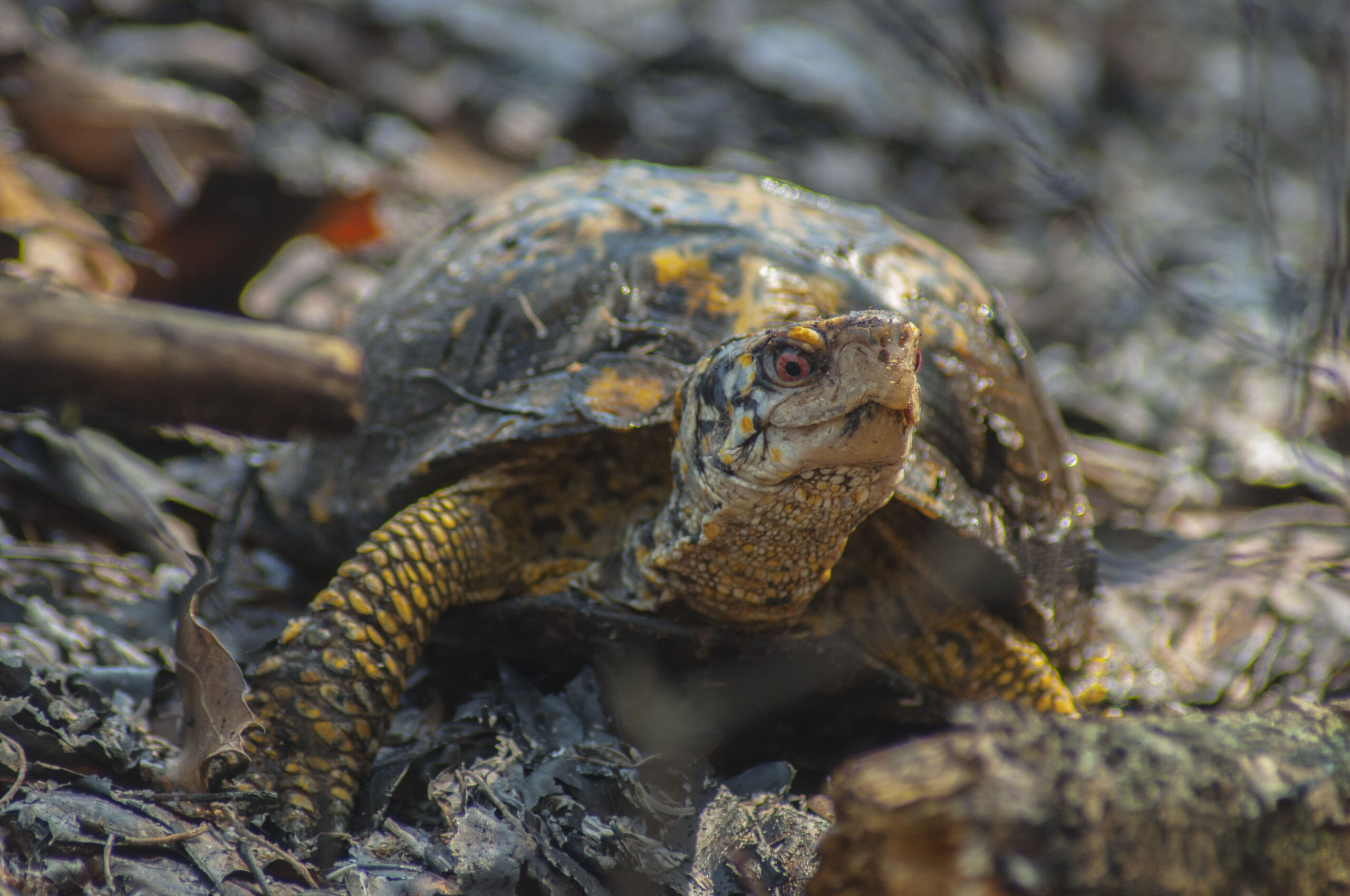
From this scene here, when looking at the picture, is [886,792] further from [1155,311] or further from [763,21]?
[763,21]

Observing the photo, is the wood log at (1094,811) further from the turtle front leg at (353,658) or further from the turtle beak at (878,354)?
the turtle front leg at (353,658)

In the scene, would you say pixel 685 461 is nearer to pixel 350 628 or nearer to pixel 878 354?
pixel 878 354

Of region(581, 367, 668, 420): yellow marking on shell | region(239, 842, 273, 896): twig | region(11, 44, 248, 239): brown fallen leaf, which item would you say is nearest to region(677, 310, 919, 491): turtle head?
Result: region(581, 367, 668, 420): yellow marking on shell

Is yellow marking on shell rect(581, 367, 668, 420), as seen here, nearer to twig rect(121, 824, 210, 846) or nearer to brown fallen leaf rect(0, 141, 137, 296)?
twig rect(121, 824, 210, 846)

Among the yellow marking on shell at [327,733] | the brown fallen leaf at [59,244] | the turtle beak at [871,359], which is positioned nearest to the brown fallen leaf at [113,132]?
the brown fallen leaf at [59,244]

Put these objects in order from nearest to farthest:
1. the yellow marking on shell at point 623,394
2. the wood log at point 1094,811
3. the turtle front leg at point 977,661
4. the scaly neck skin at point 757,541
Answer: the wood log at point 1094,811, the scaly neck skin at point 757,541, the yellow marking on shell at point 623,394, the turtle front leg at point 977,661

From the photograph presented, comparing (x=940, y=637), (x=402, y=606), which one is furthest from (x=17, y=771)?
(x=940, y=637)

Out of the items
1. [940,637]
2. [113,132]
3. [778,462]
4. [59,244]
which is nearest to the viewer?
[778,462]
